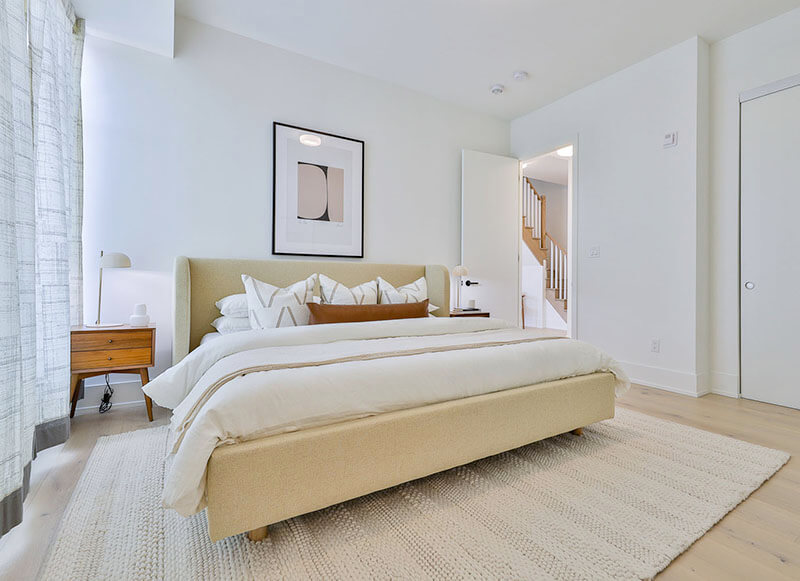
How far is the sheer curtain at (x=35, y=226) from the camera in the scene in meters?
1.18

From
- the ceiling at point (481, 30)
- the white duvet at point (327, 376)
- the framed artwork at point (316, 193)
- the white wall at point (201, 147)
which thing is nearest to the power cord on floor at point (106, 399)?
the white wall at point (201, 147)

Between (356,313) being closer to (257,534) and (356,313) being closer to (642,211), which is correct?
(257,534)

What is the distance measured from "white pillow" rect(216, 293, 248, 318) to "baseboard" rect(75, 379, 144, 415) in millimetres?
832

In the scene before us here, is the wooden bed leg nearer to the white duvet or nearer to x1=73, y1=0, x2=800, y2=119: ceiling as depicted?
the white duvet

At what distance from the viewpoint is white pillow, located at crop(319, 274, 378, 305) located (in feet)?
9.26

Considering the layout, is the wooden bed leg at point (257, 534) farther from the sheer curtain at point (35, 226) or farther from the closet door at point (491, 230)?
the closet door at point (491, 230)

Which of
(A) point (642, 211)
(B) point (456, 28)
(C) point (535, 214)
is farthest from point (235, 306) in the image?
(C) point (535, 214)

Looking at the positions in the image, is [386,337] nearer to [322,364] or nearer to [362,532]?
[322,364]

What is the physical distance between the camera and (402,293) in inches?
127

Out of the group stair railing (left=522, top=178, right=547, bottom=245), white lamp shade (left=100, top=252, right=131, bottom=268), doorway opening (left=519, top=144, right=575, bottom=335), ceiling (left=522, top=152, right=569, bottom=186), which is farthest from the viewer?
stair railing (left=522, top=178, right=547, bottom=245)

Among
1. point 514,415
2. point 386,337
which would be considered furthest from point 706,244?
point 386,337

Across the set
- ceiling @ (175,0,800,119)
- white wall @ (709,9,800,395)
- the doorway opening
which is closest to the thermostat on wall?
white wall @ (709,9,800,395)

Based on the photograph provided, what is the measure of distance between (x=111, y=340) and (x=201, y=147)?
1.55 m

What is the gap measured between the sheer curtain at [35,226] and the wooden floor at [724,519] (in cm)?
12
